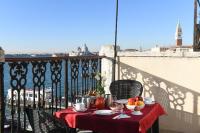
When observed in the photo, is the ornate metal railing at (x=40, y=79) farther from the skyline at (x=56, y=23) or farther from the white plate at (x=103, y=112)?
the skyline at (x=56, y=23)

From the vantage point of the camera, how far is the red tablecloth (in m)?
2.71

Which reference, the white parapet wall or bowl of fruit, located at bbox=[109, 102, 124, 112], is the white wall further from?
bowl of fruit, located at bbox=[109, 102, 124, 112]

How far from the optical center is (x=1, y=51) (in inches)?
108

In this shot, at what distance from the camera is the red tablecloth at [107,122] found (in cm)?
271

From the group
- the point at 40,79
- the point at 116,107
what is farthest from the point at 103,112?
the point at 40,79

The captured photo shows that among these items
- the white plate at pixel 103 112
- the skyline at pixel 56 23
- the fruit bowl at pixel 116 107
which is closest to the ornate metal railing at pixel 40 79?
the white plate at pixel 103 112

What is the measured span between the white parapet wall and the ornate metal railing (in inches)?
28.2

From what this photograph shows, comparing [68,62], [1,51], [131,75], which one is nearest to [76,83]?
[68,62]

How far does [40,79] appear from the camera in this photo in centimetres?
359

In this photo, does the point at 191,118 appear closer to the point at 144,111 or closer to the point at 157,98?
the point at 157,98

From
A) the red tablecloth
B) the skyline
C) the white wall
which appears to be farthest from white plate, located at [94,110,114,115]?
the skyline

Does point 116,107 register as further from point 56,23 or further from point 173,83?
point 56,23

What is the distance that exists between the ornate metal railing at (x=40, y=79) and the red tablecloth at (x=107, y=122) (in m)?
0.24

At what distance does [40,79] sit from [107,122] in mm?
1191
